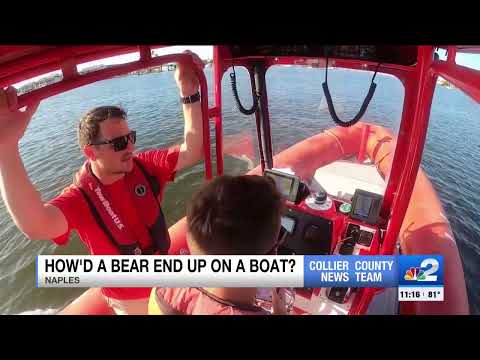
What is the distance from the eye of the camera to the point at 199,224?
2.30 feet

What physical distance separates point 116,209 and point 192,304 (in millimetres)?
698

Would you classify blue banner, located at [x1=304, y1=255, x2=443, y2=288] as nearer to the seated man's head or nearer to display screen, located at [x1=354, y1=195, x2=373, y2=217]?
the seated man's head

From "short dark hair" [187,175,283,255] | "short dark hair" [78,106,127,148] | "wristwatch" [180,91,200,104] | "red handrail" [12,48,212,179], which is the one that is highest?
"red handrail" [12,48,212,179]

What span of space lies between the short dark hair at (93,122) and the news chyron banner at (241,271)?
0.49 m

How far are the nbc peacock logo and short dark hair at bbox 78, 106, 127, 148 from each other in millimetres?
1207

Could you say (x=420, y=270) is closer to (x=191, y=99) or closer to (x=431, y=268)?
(x=431, y=268)

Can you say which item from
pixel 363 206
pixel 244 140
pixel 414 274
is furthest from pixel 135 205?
pixel 244 140

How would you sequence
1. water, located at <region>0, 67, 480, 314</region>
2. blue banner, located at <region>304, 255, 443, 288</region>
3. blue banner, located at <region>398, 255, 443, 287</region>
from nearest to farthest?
blue banner, located at <region>304, 255, 443, 288</region>
blue banner, located at <region>398, 255, 443, 287</region>
water, located at <region>0, 67, 480, 314</region>

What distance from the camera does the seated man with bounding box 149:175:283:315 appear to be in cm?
69

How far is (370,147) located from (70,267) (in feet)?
10.5

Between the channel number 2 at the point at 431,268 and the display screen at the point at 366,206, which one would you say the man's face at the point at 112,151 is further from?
the display screen at the point at 366,206

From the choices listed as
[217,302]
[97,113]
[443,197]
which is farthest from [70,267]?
[443,197]

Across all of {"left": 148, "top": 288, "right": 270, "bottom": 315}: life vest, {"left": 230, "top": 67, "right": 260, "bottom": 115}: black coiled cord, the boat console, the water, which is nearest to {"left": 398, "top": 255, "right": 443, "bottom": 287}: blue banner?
{"left": 148, "top": 288, "right": 270, "bottom": 315}: life vest
